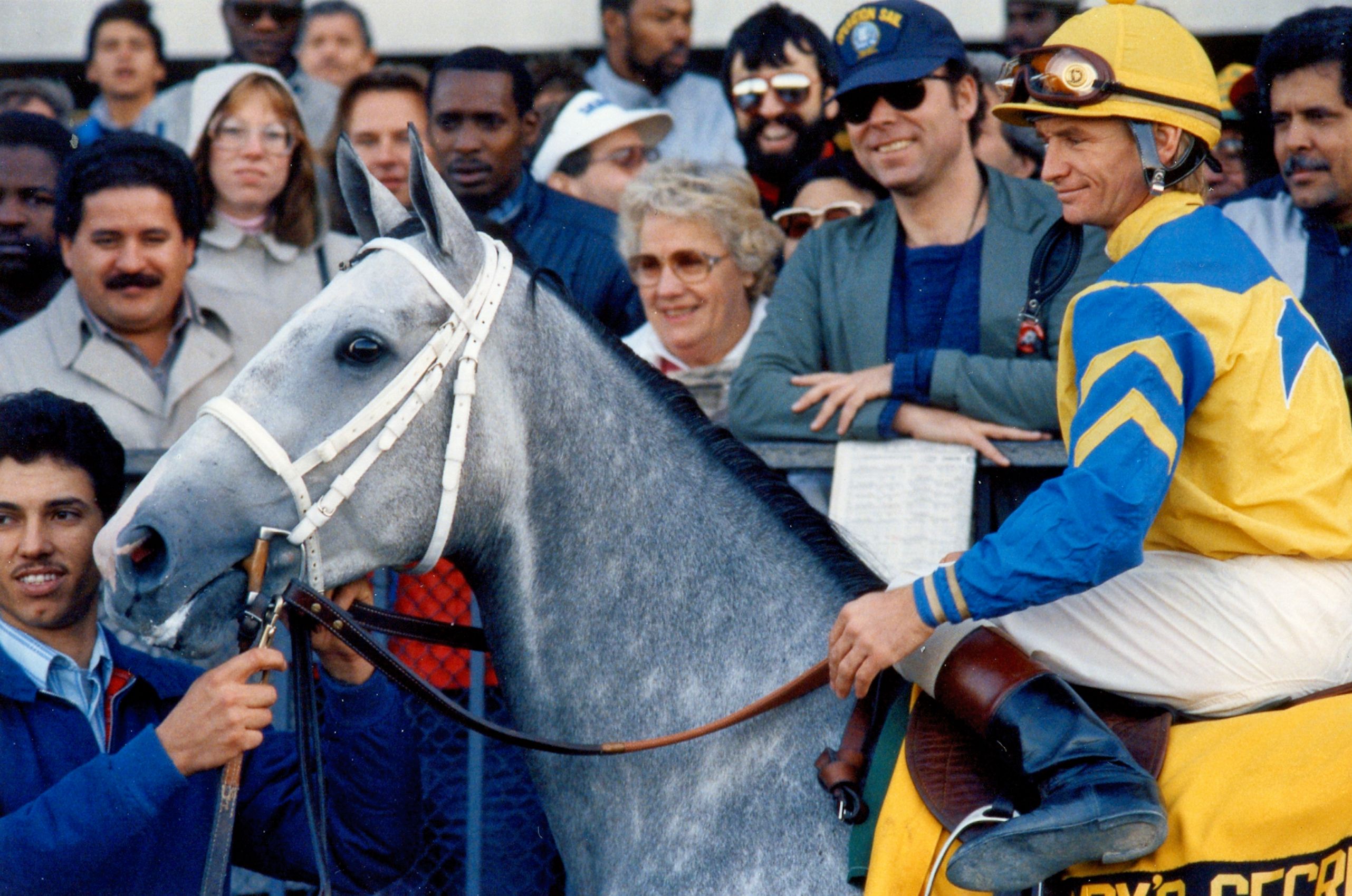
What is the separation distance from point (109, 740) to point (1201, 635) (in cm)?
225

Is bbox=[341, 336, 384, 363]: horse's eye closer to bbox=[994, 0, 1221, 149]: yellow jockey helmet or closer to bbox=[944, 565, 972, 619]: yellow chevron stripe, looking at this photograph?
bbox=[944, 565, 972, 619]: yellow chevron stripe

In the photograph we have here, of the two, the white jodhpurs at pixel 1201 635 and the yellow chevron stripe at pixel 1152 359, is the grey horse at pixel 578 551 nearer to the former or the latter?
the white jodhpurs at pixel 1201 635

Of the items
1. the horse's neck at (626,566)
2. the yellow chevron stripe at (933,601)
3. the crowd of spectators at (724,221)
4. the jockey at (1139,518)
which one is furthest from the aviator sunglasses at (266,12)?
the yellow chevron stripe at (933,601)

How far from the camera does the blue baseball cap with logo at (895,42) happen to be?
13.9 feet

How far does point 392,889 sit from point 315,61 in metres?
4.80

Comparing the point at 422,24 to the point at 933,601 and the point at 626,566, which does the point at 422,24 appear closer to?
the point at 626,566

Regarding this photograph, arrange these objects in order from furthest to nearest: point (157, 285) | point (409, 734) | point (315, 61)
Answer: point (315, 61), point (157, 285), point (409, 734)

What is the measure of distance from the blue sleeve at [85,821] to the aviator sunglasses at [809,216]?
9.75 feet

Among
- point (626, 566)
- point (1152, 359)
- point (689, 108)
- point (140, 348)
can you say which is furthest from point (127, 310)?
point (1152, 359)

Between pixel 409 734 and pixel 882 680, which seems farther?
pixel 409 734

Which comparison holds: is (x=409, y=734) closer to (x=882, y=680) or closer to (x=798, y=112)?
(x=882, y=680)

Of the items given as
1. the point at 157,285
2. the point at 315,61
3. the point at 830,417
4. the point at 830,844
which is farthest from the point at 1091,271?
the point at 315,61

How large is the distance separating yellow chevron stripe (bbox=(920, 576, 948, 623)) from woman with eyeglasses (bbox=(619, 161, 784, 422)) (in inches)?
85.8

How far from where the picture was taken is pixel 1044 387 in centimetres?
375
